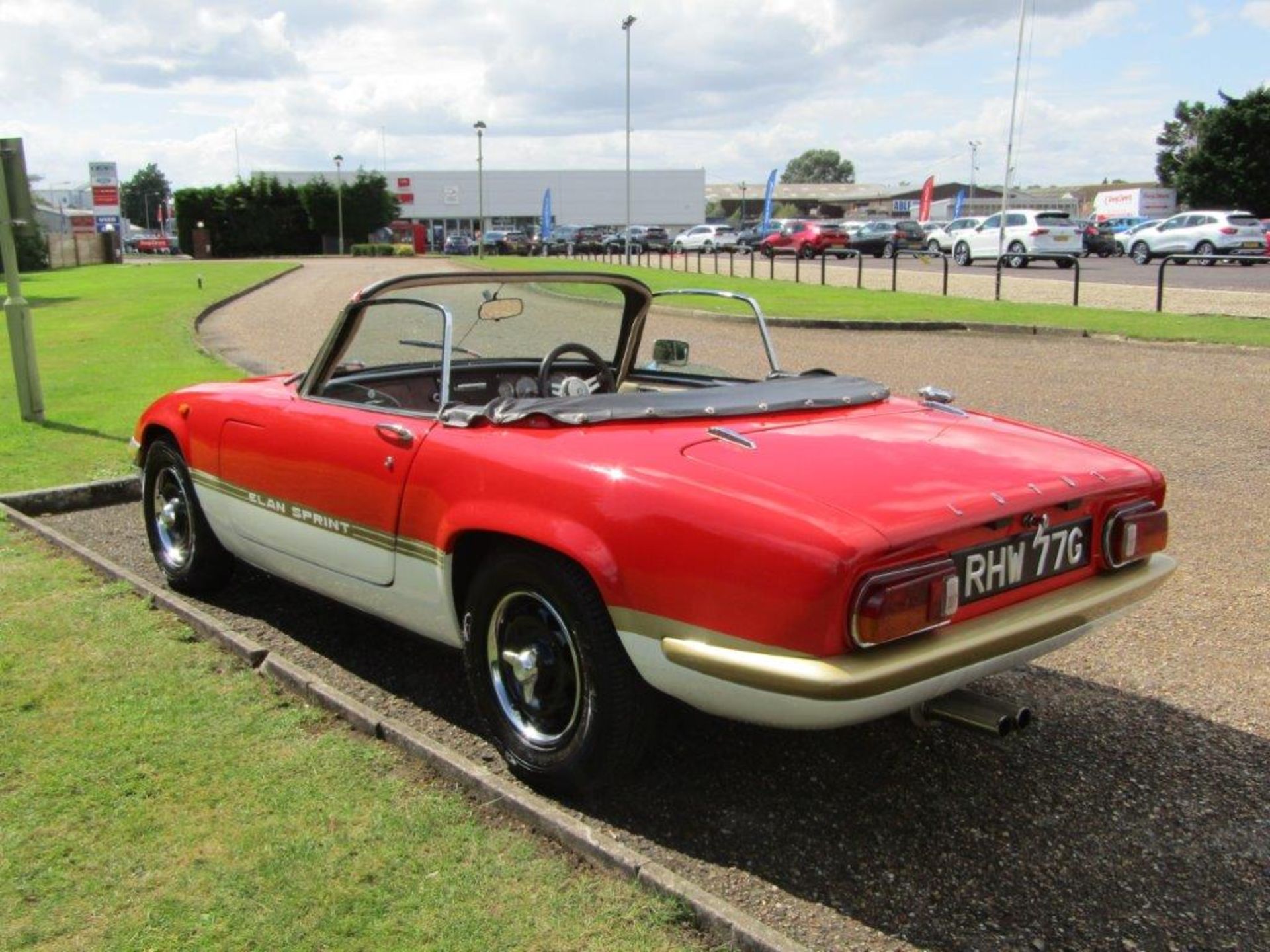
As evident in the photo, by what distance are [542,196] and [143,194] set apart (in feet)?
306

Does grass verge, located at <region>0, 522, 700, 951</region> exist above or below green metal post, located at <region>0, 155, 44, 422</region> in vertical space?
below

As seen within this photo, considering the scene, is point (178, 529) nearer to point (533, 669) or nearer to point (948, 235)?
point (533, 669)

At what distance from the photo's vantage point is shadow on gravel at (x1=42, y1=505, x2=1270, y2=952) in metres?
2.51

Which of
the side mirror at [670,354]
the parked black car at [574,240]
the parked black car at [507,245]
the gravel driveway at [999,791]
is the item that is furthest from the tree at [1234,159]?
the side mirror at [670,354]

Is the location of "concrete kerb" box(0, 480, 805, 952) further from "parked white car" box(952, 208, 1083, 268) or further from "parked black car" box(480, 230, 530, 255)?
"parked black car" box(480, 230, 530, 255)

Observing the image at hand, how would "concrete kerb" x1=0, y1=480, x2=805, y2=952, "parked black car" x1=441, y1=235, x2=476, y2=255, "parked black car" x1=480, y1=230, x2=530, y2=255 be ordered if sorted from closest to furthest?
"concrete kerb" x1=0, y1=480, x2=805, y2=952
"parked black car" x1=480, y1=230, x2=530, y2=255
"parked black car" x1=441, y1=235, x2=476, y2=255

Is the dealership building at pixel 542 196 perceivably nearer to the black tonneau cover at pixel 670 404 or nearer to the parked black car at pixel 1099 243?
the parked black car at pixel 1099 243

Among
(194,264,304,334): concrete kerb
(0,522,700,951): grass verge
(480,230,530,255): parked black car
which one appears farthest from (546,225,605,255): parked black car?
(0,522,700,951): grass verge

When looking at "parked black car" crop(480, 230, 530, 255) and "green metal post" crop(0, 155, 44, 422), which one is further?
"parked black car" crop(480, 230, 530, 255)

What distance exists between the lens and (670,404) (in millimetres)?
3273

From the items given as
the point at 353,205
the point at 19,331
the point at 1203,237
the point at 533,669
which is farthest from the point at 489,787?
the point at 353,205

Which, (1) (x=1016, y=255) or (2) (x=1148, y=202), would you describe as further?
(2) (x=1148, y=202)

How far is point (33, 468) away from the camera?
7.48 meters

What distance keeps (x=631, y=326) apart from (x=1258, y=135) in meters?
55.1
